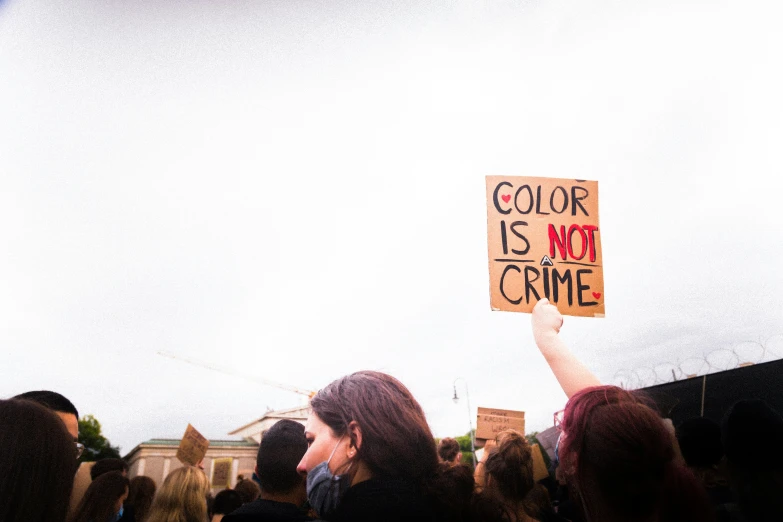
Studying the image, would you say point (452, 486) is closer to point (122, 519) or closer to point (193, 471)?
point (193, 471)

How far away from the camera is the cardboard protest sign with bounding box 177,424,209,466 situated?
8.37 m

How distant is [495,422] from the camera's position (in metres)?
6.05

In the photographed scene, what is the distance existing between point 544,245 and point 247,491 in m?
4.01

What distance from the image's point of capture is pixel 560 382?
98.0 inches

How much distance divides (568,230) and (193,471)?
3.64 m

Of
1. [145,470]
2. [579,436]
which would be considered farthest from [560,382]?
[145,470]

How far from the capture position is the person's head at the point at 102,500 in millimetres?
3836

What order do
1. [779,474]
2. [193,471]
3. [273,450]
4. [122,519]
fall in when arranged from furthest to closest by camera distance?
[122,519] < [193,471] < [273,450] < [779,474]

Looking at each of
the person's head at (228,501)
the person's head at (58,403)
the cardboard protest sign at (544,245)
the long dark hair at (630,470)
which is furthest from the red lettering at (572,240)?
the person's head at (228,501)

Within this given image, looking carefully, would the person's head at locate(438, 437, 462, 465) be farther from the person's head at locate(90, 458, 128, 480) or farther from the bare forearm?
the person's head at locate(90, 458, 128, 480)

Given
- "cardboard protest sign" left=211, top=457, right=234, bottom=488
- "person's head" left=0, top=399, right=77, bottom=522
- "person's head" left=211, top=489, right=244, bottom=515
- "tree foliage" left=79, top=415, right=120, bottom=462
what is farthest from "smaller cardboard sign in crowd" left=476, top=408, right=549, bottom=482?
"tree foliage" left=79, top=415, right=120, bottom=462

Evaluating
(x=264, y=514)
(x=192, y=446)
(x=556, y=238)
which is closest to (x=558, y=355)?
(x=556, y=238)

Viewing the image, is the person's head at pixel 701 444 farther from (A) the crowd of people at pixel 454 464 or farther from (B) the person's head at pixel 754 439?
(B) the person's head at pixel 754 439

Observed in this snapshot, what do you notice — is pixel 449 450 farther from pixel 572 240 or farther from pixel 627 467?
pixel 627 467
